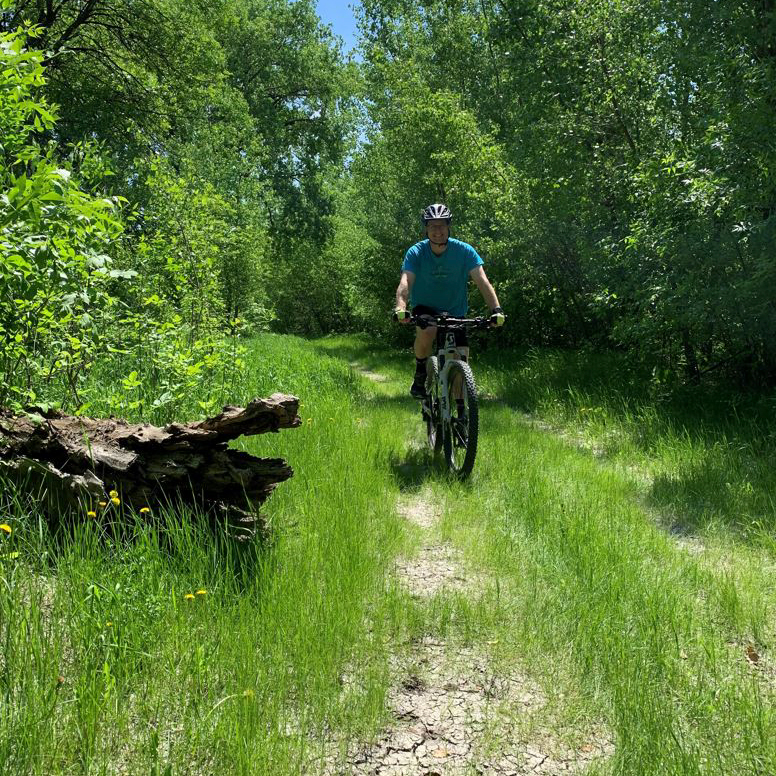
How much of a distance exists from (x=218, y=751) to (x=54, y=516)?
1.63 meters

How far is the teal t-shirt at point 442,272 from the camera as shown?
6.01m

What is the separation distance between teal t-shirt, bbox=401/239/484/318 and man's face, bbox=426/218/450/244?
0.11 metres

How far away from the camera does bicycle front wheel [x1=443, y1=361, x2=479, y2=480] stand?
4.93 meters

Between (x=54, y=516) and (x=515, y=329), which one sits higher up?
(x=515, y=329)

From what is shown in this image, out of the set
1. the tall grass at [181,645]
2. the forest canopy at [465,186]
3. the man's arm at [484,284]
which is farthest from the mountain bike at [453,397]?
the forest canopy at [465,186]

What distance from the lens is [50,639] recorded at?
227 cm

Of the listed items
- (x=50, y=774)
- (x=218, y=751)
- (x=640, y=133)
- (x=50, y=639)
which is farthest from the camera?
(x=640, y=133)

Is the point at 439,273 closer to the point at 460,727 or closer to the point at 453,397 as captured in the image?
the point at 453,397

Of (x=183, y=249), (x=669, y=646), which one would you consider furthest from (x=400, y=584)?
(x=183, y=249)

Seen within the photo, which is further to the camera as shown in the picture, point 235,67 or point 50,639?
point 235,67

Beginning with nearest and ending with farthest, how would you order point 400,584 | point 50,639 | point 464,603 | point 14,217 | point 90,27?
point 50,639
point 14,217
point 464,603
point 400,584
point 90,27

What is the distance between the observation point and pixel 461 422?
5.24 m

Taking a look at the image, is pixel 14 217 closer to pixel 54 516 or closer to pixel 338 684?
pixel 54 516

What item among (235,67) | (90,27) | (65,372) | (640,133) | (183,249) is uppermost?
(235,67)
